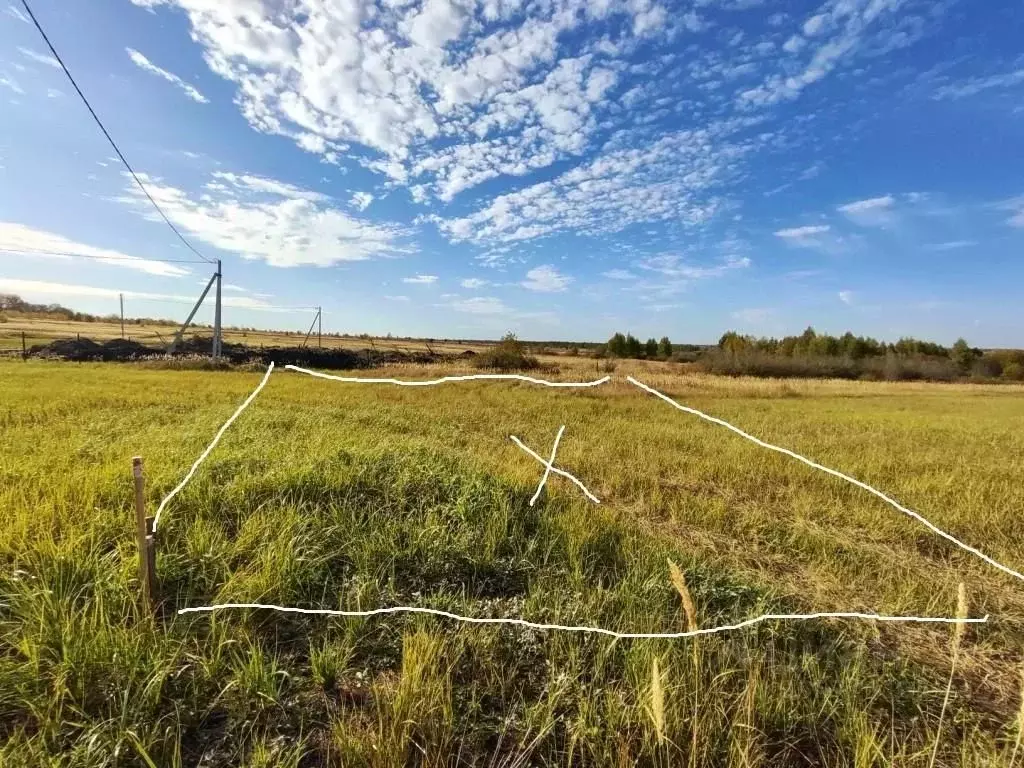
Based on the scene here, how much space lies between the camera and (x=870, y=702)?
2.32 metres

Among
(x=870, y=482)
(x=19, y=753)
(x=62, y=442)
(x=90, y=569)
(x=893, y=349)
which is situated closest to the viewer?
(x=19, y=753)

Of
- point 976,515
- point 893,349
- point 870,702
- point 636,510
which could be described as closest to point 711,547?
point 636,510

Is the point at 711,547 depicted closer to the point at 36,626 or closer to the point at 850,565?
the point at 850,565

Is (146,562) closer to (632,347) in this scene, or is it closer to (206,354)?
(206,354)

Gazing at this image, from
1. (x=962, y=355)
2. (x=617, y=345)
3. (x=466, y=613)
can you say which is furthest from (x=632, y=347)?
(x=466, y=613)

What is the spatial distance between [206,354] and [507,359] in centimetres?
2124

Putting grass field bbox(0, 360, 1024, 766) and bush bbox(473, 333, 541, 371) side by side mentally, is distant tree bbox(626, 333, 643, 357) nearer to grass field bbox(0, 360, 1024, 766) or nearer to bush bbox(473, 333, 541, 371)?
bush bbox(473, 333, 541, 371)

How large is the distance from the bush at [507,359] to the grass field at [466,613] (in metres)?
28.9

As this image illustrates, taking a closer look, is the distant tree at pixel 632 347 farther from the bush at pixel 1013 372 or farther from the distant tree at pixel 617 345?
the bush at pixel 1013 372

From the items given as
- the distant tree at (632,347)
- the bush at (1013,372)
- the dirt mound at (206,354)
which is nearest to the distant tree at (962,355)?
the bush at (1013,372)

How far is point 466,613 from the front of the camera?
2.98 m

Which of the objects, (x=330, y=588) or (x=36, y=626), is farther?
(x=330, y=588)

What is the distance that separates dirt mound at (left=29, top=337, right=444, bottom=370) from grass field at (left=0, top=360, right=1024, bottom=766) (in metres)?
22.7

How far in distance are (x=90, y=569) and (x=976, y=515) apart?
8.70 m
